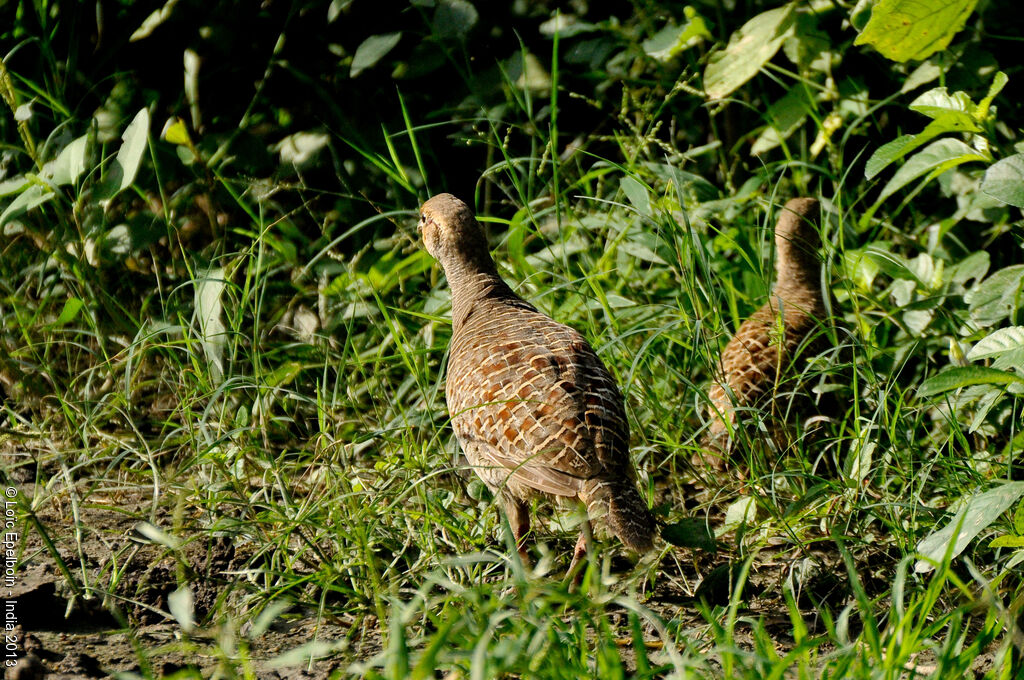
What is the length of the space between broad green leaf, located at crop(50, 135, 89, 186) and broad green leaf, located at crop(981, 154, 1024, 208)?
3314 mm

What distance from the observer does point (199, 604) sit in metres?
3.31

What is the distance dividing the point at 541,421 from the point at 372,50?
237 cm

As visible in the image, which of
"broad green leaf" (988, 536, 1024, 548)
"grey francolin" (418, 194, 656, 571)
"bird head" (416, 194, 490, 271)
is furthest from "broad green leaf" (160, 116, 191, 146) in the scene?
"broad green leaf" (988, 536, 1024, 548)

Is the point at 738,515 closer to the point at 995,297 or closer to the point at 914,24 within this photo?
the point at 995,297

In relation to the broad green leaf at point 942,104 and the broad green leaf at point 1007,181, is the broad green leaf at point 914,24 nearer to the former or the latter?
the broad green leaf at point 942,104

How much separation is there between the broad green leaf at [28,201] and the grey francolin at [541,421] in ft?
5.63

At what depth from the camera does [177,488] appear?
387 centimetres

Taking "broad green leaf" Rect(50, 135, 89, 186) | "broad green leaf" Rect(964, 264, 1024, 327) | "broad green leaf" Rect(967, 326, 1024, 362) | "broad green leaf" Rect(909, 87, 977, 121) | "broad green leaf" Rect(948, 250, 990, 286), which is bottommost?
"broad green leaf" Rect(948, 250, 990, 286)

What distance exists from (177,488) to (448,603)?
1.34 metres

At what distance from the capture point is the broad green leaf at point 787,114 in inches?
193

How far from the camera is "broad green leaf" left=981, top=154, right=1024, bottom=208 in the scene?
10.6ft

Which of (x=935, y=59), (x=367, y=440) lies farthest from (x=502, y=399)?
(x=935, y=59)

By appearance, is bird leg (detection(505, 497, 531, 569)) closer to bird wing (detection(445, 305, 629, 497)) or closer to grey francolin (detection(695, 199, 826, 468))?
bird wing (detection(445, 305, 629, 497))

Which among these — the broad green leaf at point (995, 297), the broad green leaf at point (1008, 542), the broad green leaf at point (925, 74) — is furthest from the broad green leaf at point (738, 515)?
the broad green leaf at point (925, 74)
